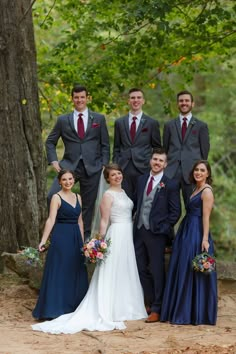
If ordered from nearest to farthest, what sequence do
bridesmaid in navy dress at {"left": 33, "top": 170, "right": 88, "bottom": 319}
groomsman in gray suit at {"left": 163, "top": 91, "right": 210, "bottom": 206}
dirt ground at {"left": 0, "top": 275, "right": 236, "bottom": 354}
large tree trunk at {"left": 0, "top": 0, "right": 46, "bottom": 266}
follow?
dirt ground at {"left": 0, "top": 275, "right": 236, "bottom": 354}, bridesmaid in navy dress at {"left": 33, "top": 170, "right": 88, "bottom": 319}, groomsman in gray suit at {"left": 163, "top": 91, "right": 210, "bottom": 206}, large tree trunk at {"left": 0, "top": 0, "right": 46, "bottom": 266}

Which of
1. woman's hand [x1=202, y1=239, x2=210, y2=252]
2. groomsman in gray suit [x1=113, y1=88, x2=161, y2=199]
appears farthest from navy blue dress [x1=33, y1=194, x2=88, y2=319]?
woman's hand [x1=202, y1=239, x2=210, y2=252]

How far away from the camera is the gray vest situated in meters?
9.06

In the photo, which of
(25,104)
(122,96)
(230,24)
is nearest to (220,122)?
(122,96)

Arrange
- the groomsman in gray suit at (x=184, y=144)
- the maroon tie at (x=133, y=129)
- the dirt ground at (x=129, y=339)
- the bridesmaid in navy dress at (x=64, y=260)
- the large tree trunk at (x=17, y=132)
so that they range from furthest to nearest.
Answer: the large tree trunk at (x=17, y=132), the maroon tie at (x=133, y=129), the groomsman in gray suit at (x=184, y=144), the bridesmaid in navy dress at (x=64, y=260), the dirt ground at (x=129, y=339)

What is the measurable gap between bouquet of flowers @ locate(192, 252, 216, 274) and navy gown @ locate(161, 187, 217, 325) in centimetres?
19

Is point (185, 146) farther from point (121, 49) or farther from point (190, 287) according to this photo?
point (121, 49)

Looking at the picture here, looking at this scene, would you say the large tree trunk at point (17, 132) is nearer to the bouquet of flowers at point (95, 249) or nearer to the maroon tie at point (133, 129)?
the maroon tie at point (133, 129)

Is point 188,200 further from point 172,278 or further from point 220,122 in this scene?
point 220,122

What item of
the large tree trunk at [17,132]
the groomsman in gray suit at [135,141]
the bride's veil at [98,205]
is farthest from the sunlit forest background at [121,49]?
the bride's veil at [98,205]

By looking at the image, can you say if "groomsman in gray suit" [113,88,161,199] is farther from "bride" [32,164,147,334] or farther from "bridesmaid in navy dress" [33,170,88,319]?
"bridesmaid in navy dress" [33,170,88,319]

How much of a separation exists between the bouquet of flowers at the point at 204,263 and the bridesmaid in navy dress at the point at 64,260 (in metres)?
1.52

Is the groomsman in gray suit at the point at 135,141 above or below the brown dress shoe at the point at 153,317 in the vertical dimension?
above

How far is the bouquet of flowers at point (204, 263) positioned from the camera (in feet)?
28.2

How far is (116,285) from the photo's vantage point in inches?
355
